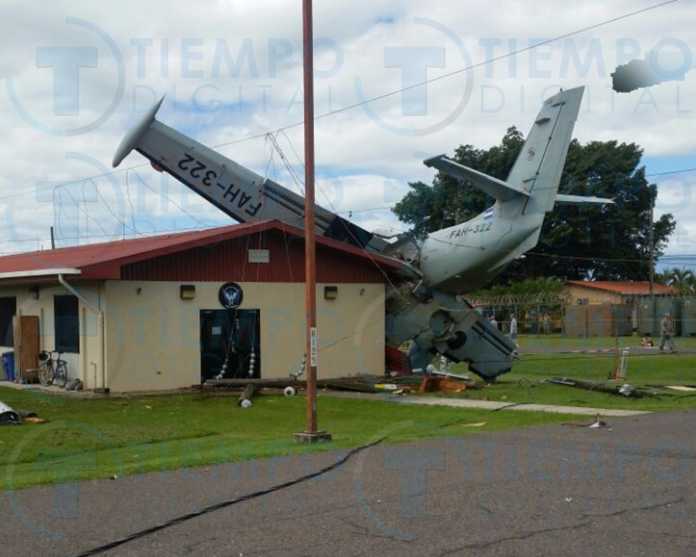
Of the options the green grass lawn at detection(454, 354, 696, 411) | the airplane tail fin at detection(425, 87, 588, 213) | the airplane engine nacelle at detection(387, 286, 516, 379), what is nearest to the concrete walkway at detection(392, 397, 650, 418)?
the green grass lawn at detection(454, 354, 696, 411)

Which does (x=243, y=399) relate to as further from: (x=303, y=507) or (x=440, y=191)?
(x=440, y=191)

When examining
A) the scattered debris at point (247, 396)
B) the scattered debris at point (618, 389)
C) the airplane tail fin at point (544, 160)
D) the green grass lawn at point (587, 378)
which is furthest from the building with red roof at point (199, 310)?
the scattered debris at point (618, 389)

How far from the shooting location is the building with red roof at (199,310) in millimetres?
23281

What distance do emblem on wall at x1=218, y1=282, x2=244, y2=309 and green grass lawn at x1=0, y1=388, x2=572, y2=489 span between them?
281cm

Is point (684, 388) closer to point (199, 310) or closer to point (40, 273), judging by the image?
point (199, 310)

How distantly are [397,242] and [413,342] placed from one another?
10.5 ft

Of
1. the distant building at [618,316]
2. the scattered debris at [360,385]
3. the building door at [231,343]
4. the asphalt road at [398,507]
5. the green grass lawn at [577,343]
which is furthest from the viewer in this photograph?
the distant building at [618,316]

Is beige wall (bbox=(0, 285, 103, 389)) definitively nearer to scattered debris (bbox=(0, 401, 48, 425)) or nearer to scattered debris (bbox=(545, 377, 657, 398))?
scattered debris (bbox=(0, 401, 48, 425))

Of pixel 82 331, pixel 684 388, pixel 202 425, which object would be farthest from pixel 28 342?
pixel 684 388

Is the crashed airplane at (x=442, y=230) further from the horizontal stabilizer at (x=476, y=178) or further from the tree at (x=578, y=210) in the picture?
the tree at (x=578, y=210)

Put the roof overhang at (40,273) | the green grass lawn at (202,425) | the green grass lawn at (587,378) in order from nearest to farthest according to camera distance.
Result: 1. the green grass lawn at (202,425)
2. the green grass lawn at (587,378)
3. the roof overhang at (40,273)

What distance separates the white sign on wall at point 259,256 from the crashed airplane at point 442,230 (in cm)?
444

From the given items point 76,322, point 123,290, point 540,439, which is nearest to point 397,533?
point 540,439

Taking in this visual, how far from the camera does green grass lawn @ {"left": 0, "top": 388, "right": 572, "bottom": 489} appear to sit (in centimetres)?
1213
